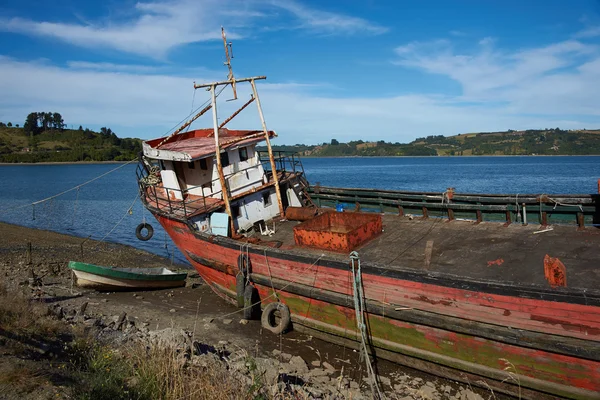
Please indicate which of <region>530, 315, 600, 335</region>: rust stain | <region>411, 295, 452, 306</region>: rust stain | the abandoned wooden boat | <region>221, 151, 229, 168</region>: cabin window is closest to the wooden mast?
the abandoned wooden boat

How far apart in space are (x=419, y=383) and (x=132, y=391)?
17.7ft

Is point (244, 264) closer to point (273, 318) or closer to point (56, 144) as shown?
point (273, 318)

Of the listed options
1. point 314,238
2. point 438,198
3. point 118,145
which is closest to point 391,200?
point 438,198

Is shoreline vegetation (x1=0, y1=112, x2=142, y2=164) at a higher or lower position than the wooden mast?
higher

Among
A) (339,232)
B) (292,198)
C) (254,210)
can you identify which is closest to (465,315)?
(339,232)

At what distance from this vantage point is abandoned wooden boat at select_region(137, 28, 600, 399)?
6.65 metres

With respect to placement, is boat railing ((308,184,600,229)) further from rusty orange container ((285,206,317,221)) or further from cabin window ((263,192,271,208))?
cabin window ((263,192,271,208))

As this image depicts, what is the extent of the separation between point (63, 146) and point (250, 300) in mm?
173137

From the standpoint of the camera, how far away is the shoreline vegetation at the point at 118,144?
143500 mm

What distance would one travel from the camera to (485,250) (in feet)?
29.5

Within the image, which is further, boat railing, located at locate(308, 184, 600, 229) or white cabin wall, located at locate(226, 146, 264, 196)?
white cabin wall, located at locate(226, 146, 264, 196)

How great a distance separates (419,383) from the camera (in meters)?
8.05

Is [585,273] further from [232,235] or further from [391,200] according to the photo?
[232,235]

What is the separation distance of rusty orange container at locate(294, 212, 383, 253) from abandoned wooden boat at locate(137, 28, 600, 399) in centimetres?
4
